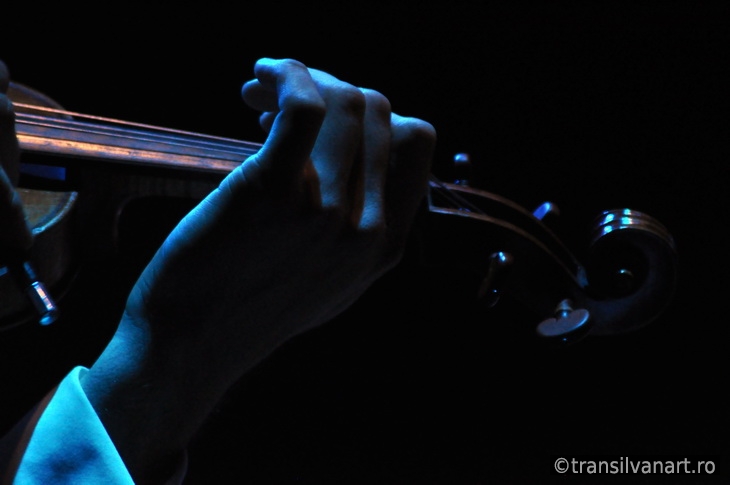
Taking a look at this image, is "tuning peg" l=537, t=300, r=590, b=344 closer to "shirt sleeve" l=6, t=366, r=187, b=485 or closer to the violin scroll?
the violin scroll

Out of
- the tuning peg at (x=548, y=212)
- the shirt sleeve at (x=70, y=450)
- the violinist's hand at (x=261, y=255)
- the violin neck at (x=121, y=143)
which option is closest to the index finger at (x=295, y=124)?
the violinist's hand at (x=261, y=255)

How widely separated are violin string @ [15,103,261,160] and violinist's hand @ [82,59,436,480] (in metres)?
0.10

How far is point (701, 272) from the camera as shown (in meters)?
1.29

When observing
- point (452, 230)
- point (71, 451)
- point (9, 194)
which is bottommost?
point (71, 451)

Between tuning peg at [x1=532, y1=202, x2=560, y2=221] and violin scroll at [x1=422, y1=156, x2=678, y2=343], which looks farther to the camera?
tuning peg at [x1=532, y1=202, x2=560, y2=221]

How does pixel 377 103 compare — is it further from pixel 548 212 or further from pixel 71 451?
pixel 71 451

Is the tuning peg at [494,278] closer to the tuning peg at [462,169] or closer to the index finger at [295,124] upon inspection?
the tuning peg at [462,169]

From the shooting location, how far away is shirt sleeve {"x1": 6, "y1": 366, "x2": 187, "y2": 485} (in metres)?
Result: 0.69

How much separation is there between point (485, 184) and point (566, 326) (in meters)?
0.45

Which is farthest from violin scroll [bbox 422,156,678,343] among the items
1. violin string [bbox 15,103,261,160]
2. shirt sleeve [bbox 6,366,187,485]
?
shirt sleeve [bbox 6,366,187,485]

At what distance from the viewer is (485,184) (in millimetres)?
1235

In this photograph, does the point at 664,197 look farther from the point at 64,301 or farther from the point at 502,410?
the point at 64,301

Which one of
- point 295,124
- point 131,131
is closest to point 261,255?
point 295,124

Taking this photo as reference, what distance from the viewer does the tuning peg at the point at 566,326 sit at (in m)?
0.81
